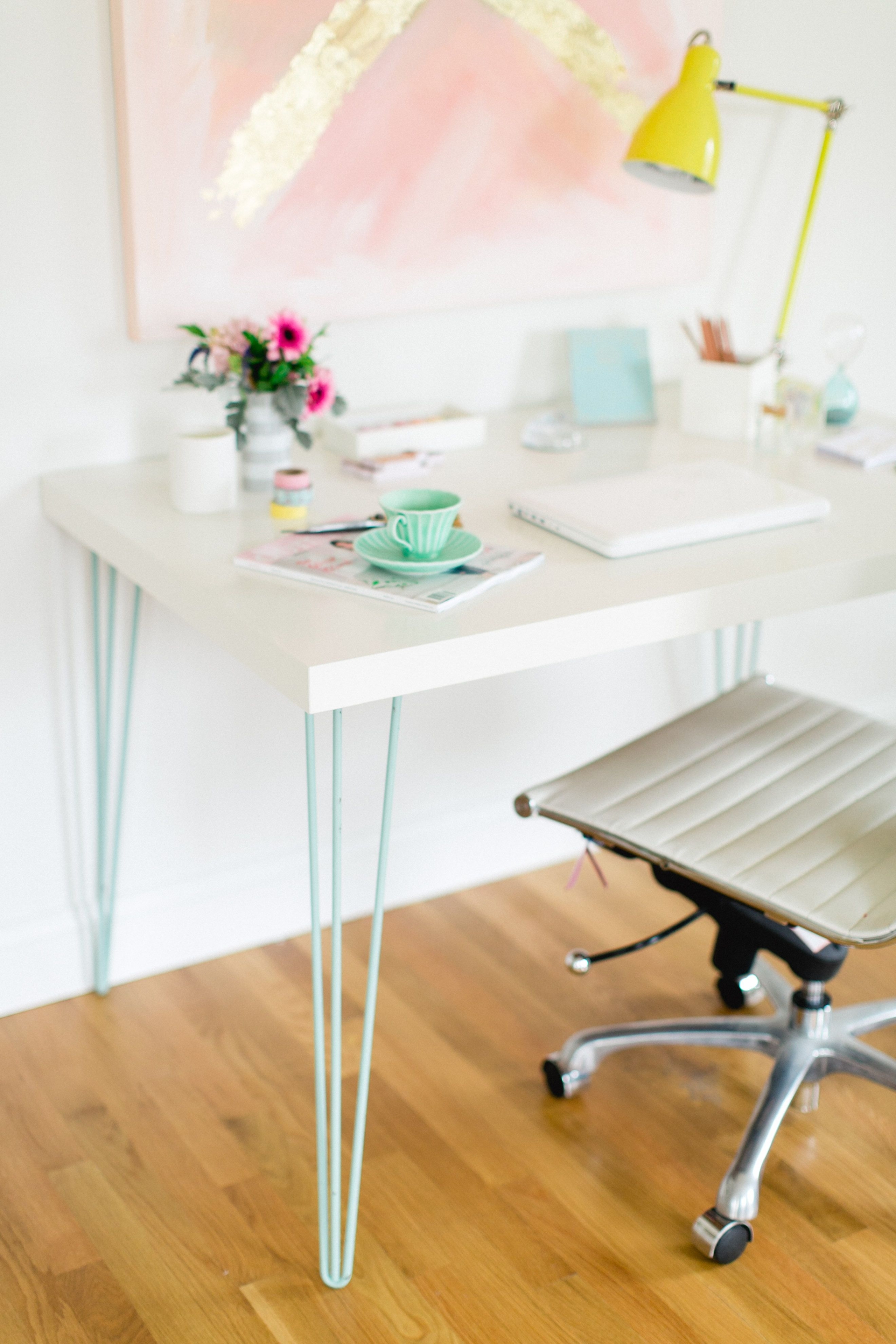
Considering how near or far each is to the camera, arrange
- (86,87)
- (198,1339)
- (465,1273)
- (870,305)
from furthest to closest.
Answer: (870,305)
(86,87)
(465,1273)
(198,1339)

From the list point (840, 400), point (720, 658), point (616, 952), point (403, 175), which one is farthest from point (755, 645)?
point (403, 175)

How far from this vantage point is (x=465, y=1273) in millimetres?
1583

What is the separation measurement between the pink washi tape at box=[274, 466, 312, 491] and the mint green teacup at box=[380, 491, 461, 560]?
187mm

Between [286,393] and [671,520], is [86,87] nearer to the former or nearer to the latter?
[286,393]

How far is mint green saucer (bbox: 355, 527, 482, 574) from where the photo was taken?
1479mm

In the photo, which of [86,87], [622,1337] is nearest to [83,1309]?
[622,1337]

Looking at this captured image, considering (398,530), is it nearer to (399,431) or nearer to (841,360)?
(399,431)

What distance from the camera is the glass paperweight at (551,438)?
204 cm

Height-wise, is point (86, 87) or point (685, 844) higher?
point (86, 87)

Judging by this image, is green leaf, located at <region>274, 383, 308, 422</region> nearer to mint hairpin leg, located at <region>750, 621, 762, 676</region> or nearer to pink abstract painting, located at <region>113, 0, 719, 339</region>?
pink abstract painting, located at <region>113, 0, 719, 339</region>

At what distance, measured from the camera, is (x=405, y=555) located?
1.51 meters

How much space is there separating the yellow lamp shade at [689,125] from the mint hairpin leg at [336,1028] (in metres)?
1.01

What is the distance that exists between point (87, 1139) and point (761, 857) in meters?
0.96

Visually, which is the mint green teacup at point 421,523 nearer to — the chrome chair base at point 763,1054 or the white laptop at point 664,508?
the white laptop at point 664,508
